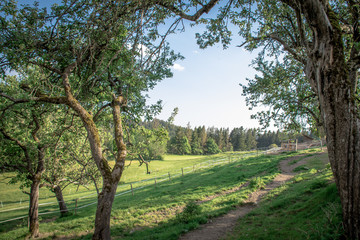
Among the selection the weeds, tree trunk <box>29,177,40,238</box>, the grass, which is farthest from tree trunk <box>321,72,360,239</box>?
tree trunk <box>29,177,40,238</box>

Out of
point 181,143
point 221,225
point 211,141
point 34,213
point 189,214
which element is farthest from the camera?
point 211,141

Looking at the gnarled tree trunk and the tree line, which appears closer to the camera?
the gnarled tree trunk

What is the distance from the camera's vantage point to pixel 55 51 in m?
6.11

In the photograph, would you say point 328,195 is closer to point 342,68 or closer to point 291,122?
point 291,122

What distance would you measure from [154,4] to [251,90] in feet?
22.6

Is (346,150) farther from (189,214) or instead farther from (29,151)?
(29,151)

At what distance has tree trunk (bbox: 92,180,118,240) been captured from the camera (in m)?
5.12

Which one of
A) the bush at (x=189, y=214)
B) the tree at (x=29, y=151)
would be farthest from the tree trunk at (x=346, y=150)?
the tree at (x=29, y=151)

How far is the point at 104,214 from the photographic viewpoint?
522 centimetres

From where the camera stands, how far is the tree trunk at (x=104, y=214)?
5.12 m

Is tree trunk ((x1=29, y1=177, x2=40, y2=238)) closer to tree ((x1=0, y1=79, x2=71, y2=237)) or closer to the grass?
tree ((x1=0, y1=79, x2=71, y2=237))

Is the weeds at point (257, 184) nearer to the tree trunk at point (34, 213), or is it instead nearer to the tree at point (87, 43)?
the tree at point (87, 43)

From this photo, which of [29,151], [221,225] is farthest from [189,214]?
[29,151]

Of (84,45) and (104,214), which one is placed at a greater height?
(84,45)
